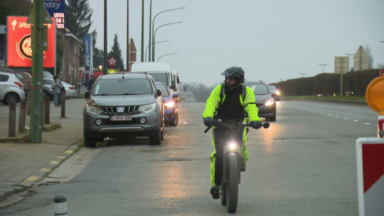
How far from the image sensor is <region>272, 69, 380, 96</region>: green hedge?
48781 millimetres

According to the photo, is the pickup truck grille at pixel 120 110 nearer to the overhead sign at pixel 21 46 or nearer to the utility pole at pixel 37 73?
the utility pole at pixel 37 73

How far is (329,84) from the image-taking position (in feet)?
204

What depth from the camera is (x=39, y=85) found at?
47.8 ft

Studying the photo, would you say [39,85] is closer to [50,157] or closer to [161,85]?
[50,157]

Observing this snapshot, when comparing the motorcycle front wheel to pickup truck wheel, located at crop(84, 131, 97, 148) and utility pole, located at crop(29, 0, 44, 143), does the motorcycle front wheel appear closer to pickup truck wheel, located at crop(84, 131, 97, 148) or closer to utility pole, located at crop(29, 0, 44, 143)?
pickup truck wheel, located at crop(84, 131, 97, 148)

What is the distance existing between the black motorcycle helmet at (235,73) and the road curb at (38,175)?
121 inches

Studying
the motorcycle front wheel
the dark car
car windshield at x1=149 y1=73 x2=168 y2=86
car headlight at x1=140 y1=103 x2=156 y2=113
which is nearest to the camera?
the motorcycle front wheel

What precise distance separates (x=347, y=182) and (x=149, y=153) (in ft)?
16.9

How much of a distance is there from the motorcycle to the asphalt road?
237 mm

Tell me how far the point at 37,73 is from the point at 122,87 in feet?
7.43

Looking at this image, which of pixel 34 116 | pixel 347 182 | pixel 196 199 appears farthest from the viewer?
pixel 34 116

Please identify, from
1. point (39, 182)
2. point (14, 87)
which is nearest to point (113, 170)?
point (39, 182)

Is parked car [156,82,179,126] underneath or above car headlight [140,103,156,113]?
underneath

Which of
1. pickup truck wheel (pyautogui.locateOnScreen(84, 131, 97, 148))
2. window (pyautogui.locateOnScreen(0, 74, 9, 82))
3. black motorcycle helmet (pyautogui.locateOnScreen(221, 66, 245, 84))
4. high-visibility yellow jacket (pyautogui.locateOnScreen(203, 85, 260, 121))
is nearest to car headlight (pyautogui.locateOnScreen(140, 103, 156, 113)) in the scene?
pickup truck wheel (pyautogui.locateOnScreen(84, 131, 97, 148))
